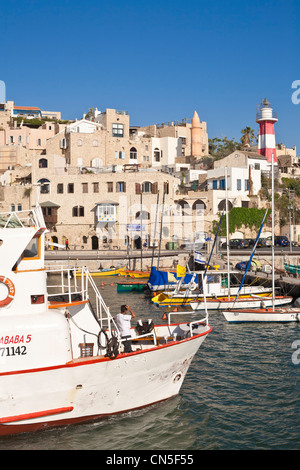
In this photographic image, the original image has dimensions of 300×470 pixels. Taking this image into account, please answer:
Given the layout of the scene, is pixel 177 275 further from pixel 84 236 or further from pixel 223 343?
pixel 84 236

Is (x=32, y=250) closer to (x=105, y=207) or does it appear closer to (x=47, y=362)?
(x=47, y=362)

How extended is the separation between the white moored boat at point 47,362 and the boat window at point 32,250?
0.03 metres

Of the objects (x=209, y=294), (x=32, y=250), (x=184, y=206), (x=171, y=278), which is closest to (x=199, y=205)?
(x=184, y=206)

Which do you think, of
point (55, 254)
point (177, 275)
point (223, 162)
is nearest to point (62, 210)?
point (55, 254)

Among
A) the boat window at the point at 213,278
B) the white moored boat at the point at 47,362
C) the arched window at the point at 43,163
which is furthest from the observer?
the arched window at the point at 43,163

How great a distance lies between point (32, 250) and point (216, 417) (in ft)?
24.0

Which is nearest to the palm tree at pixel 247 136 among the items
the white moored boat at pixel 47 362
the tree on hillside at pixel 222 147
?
the tree on hillside at pixel 222 147

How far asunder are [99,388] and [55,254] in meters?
42.4

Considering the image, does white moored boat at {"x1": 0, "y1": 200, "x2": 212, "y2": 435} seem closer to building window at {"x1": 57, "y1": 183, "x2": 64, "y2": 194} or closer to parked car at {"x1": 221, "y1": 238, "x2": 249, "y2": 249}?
parked car at {"x1": 221, "y1": 238, "x2": 249, "y2": 249}

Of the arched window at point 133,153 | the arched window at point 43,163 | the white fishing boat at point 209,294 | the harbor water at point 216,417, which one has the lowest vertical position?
the harbor water at point 216,417

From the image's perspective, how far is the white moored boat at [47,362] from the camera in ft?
41.4

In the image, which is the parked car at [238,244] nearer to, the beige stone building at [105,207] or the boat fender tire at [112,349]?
the beige stone building at [105,207]

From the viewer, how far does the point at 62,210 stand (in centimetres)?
6372

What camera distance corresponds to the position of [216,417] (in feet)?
47.4
